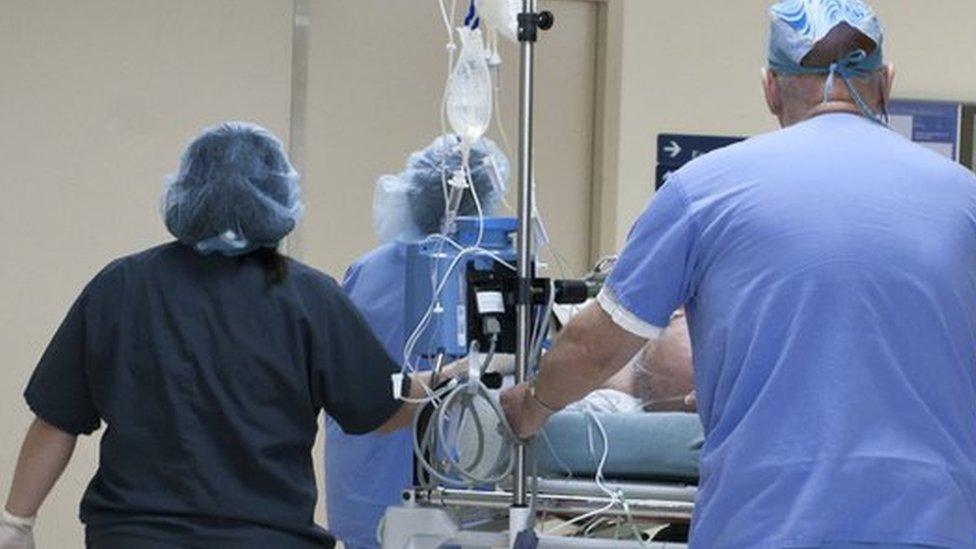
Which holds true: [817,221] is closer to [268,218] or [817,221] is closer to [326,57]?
[268,218]

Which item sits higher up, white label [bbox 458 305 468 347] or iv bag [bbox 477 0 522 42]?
iv bag [bbox 477 0 522 42]

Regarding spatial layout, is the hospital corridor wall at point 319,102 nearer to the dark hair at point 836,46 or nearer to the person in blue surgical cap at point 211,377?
the person in blue surgical cap at point 211,377

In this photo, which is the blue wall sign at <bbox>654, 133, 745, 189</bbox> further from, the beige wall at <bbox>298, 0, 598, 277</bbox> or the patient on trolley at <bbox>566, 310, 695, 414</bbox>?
the patient on trolley at <bbox>566, 310, 695, 414</bbox>

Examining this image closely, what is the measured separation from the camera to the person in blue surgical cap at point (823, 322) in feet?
7.15

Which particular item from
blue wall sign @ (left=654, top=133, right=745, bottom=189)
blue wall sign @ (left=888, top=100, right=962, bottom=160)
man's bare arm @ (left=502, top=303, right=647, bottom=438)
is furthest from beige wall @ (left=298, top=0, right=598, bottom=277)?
man's bare arm @ (left=502, top=303, right=647, bottom=438)

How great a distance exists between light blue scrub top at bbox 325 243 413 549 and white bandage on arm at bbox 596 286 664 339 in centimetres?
137

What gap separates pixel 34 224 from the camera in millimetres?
5195

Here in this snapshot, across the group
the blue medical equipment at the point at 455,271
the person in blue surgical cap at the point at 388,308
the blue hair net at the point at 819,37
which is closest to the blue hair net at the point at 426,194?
the person in blue surgical cap at the point at 388,308

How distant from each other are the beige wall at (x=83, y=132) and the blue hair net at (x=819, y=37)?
3147 millimetres

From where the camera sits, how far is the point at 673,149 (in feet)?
18.1

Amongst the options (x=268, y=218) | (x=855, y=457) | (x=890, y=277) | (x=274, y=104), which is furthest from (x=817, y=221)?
(x=274, y=104)

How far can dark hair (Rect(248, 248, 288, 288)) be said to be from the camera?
2.95m

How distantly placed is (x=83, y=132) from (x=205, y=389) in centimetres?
253

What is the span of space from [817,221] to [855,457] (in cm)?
29
